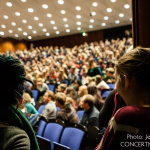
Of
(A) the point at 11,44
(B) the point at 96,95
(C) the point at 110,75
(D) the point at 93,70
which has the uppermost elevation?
(A) the point at 11,44

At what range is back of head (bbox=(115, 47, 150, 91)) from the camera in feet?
2.34

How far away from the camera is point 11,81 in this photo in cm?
77

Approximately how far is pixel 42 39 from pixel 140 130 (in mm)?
16724

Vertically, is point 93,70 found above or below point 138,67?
below

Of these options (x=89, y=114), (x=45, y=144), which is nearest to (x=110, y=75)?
(x=89, y=114)

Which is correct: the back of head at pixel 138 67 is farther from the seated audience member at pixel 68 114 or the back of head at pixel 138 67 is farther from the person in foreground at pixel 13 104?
the seated audience member at pixel 68 114

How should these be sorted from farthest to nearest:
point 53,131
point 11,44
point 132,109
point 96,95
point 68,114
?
1. point 11,44
2. point 96,95
3. point 68,114
4. point 53,131
5. point 132,109

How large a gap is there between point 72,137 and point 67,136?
92mm

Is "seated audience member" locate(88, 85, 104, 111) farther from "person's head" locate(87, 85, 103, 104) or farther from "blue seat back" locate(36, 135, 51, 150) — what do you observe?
"blue seat back" locate(36, 135, 51, 150)

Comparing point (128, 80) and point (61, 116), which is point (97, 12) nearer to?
point (61, 116)

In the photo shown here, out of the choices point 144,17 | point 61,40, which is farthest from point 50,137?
point 61,40

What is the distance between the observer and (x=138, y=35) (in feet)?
4.53

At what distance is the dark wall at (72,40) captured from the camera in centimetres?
1429

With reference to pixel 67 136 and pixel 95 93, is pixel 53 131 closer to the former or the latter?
pixel 67 136
